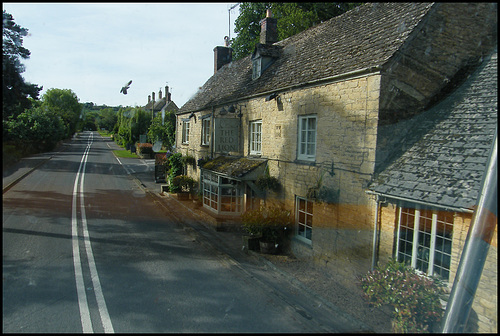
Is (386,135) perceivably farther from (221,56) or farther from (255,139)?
(221,56)

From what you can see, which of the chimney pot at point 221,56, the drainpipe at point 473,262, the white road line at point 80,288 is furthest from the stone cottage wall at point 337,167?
the chimney pot at point 221,56

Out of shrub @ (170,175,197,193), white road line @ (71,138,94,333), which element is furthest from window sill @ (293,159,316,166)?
shrub @ (170,175,197,193)

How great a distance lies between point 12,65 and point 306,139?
7.23 meters

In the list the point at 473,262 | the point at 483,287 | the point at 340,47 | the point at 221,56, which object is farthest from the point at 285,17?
the point at 473,262

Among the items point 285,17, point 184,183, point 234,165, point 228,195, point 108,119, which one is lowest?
point 184,183

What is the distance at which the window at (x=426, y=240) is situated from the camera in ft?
21.3

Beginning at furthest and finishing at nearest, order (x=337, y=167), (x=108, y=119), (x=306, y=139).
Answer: (x=108, y=119) → (x=306, y=139) → (x=337, y=167)

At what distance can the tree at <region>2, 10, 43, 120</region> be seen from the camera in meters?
5.80

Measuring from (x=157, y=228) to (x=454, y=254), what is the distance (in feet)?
33.9

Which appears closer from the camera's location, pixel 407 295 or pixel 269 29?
pixel 407 295

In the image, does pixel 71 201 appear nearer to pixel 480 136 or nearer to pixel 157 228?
pixel 157 228

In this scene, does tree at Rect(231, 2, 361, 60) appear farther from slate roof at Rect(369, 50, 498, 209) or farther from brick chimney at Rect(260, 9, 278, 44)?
slate roof at Rect(369, 50, 498, 209)

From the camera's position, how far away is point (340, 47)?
424 inches

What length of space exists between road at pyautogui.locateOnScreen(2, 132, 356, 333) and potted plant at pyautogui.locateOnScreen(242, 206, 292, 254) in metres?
1.38
